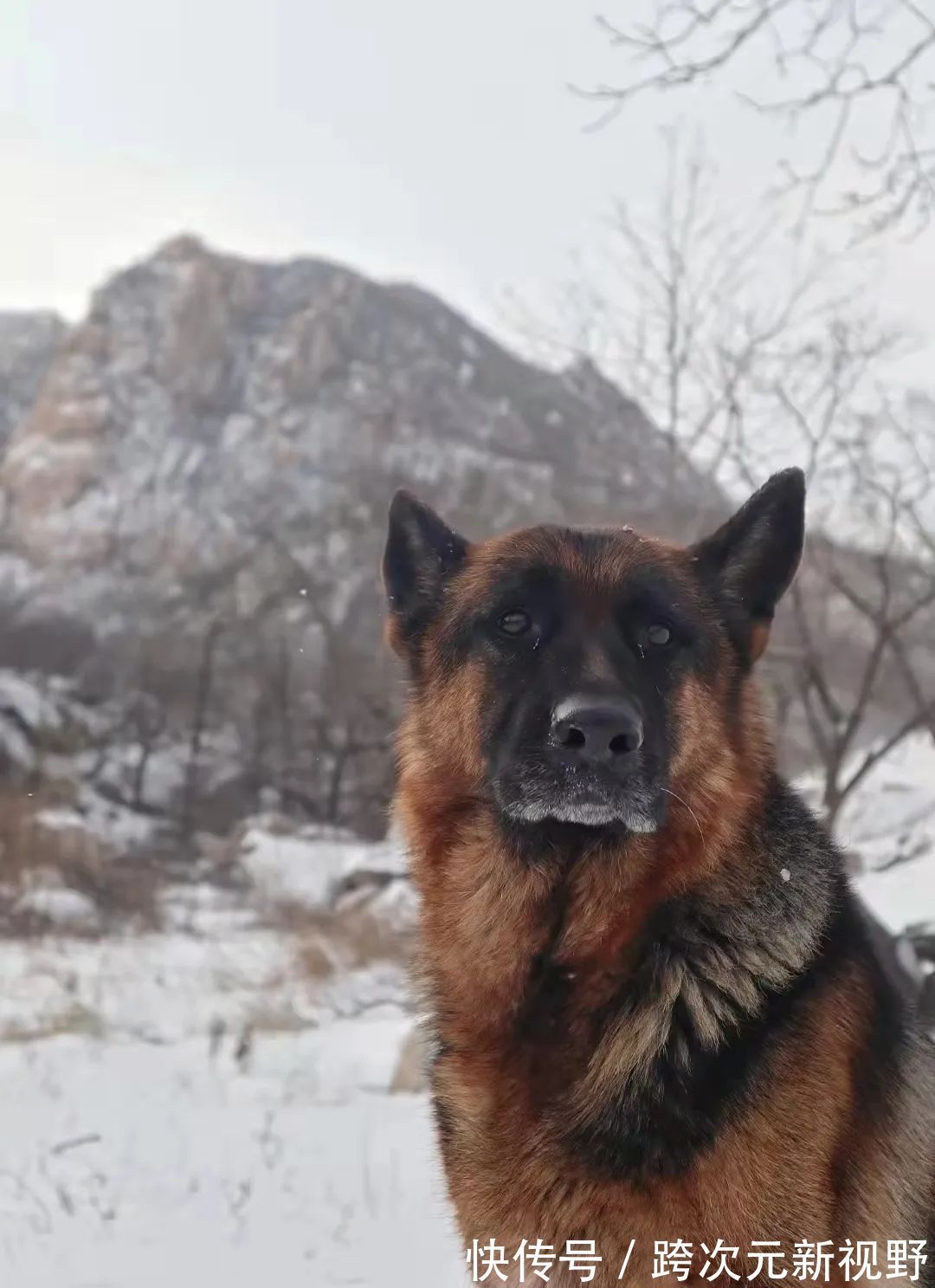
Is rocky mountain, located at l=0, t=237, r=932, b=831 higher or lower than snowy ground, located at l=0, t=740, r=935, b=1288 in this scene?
higher

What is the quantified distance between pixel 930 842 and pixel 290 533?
1999 centimetres

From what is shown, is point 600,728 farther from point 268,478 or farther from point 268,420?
point 268,420

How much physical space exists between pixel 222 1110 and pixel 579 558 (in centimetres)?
589

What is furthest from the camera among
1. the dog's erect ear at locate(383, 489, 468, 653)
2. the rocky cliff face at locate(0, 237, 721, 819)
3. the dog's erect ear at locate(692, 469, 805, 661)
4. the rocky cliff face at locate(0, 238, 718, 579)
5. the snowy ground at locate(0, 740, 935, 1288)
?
the rocky cliff face at locate(0, 238, 718, 579)

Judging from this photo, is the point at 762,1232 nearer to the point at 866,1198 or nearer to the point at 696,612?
the point at 866,1198

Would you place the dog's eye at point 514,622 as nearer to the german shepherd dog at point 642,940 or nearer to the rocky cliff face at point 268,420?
the german shepherd dog at point 642,940

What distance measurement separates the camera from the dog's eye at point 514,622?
2896 mm

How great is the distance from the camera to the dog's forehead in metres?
2.91

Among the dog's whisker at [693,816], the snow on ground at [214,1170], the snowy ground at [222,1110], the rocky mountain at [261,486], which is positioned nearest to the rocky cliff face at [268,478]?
the rocky mountain at [261,486]

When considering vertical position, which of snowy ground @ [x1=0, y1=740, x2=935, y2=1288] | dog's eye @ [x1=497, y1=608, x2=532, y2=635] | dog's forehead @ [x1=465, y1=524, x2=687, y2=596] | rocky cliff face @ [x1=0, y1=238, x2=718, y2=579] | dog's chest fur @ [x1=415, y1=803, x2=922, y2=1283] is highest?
rocky cliff face @ [x1=0, y1=238, x2=718, y2=579]

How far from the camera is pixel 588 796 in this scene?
8.14 ft

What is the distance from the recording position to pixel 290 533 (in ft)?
94.0

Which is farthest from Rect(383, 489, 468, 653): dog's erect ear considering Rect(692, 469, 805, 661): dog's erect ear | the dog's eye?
Rect(692, 469, 805, 661): dog's erect ear

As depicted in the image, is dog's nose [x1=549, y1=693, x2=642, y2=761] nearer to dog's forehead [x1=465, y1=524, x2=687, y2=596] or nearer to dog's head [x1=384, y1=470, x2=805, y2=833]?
dog's head [x1=384, y1=470, x2=805, y2=833]
